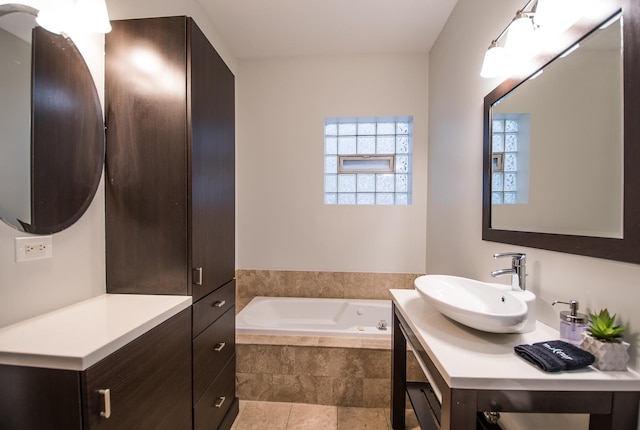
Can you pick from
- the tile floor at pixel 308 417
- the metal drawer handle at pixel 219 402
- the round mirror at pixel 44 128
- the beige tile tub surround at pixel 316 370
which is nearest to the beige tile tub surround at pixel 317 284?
the beige tile tub surround at pixel 316 370

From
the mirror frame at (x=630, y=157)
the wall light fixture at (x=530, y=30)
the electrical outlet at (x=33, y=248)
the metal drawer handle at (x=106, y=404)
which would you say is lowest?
the metal drawer handle at (x=106, y=404)

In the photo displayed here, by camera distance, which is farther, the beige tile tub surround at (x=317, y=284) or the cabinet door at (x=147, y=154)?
the beige tile tub surround at (x=317, y=284)

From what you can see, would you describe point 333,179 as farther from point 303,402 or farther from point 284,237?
point 303,402

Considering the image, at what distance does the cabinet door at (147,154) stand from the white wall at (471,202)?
1.51 meters

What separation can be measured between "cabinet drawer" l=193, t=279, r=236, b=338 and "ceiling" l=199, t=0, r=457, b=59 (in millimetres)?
1997

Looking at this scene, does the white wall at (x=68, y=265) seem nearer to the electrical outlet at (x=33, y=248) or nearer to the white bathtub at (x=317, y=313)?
the electrical outlet at (x=33, y=248)

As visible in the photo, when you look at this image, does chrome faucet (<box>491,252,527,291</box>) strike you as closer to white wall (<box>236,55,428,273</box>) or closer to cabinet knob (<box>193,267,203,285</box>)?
cabinet knob (<box>193,267,203,285</box>)

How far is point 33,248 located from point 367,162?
244 cm

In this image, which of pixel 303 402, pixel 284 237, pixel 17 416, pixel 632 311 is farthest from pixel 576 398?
pixel 284 237

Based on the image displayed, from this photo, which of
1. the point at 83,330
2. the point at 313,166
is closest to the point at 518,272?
the point at 83,330

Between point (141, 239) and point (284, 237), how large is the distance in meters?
1.50

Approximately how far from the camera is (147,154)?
1194 millimetres

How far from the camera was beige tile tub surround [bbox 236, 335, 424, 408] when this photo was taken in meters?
1.78

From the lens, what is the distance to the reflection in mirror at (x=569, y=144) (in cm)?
79
